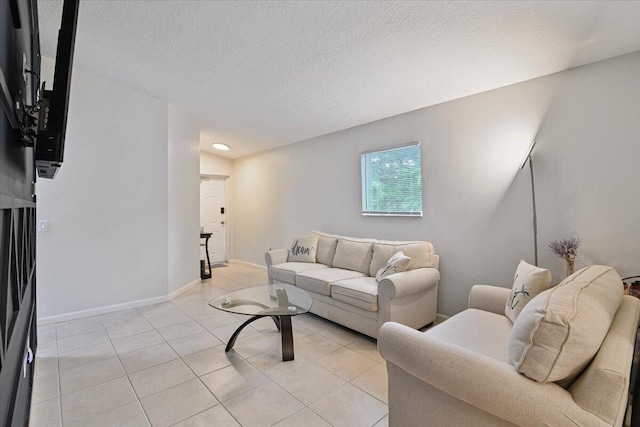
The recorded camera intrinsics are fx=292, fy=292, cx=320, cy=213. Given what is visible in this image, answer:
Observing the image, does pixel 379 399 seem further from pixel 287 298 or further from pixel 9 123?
pixel 9 123

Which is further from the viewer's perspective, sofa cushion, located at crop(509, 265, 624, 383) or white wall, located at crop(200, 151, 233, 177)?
white wall, located at crop(200, 151, 233, 177)

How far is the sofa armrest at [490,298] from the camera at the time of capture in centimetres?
231

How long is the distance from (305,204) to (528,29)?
12.1 feet

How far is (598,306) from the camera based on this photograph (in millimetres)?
1225

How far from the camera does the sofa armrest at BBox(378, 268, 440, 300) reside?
259cm

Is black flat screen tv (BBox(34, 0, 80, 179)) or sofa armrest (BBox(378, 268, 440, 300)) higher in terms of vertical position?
black flat screen tv (BBox(34, 0, 80, 179))

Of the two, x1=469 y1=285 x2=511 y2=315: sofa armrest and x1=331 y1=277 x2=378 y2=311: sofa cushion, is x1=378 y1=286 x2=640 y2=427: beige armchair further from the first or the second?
x1=331 y1=277 x2=378 y2=311: sofa cushion

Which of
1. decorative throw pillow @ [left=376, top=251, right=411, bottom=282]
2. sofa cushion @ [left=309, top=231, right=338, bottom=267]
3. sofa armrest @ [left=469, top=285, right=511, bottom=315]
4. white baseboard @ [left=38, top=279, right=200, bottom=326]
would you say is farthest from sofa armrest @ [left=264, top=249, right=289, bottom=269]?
sofa armrest @ [left=469, top=285, right=511, bottom=315]

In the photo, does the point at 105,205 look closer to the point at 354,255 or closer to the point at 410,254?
the point at 354,255

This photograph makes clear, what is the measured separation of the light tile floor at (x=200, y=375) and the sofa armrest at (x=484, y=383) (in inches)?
26.7

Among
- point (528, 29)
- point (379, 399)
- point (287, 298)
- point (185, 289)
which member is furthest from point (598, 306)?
point (185, 289)

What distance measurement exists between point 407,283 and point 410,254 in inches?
19.3

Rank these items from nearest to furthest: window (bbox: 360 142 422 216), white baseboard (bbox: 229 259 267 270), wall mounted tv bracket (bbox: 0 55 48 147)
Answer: wall mounted tv bracket (bbox: 0 55 48 147) → window (bbox: 360 142 422 216) → white baseboard (bbox: 229 259 267 270)

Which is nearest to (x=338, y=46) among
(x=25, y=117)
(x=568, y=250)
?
(x=25, y=117)
